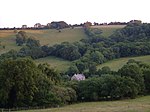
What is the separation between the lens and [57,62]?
132m

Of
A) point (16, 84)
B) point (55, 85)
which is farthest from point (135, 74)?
point (16, 84)

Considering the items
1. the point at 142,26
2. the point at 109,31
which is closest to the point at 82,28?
the point at 109,31

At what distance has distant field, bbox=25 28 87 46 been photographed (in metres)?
166

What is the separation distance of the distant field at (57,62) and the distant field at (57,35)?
2396cm

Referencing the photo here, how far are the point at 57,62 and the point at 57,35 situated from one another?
46115mm

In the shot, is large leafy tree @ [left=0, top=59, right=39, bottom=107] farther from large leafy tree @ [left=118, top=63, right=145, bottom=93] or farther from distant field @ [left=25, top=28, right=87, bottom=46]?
distant field @ [left=25, top=28, right=87, bottom=46]

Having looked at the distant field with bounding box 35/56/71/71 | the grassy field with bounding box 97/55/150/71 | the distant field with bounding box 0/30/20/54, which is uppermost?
the distant field with bounding box 0/30/20/54

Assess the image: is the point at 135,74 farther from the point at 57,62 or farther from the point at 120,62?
the point at 57,62

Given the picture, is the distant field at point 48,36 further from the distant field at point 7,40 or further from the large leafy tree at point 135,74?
the large leafy tree at point 135,74

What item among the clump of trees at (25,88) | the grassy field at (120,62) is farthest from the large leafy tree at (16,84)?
the grassy field at (120,62)

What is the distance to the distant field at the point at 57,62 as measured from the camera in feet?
403

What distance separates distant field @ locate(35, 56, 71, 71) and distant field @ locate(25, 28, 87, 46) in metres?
24.0

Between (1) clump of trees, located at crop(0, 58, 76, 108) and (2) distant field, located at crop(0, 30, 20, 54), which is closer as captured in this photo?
(1) clump of trees, located at crop(0, 58, 76, 108)

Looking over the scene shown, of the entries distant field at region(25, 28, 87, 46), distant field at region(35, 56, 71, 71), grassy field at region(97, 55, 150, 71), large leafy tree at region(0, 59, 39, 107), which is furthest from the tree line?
distant field at region(25, 28, 87, 46)
